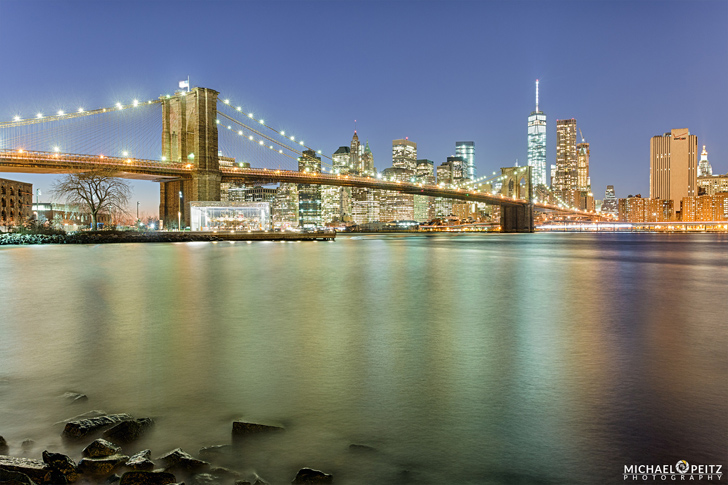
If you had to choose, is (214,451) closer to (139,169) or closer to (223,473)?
(223,473)

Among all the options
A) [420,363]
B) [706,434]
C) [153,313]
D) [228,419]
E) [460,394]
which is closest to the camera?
[706,434]

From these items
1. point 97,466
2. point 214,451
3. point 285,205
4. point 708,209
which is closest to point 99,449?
point 97,466

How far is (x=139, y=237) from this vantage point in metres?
48.0

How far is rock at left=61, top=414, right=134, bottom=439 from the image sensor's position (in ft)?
12.7

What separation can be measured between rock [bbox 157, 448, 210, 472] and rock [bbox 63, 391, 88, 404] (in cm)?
173

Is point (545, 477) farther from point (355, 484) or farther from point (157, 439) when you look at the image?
point (157, 439)

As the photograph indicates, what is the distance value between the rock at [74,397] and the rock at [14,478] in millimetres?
1668

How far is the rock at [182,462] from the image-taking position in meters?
3.38

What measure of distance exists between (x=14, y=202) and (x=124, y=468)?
75.3 metres

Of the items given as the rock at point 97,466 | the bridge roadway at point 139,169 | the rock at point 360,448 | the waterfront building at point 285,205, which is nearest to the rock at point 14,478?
the rock at point 97,466

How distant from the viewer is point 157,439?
3.84m

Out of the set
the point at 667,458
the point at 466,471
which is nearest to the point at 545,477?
the point at 466,471

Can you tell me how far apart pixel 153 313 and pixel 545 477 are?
27.8 feet

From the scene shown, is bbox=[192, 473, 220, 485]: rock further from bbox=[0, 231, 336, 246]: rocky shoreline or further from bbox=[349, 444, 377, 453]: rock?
bbox=[0, 231, 336, 246]: rocky shoreline
